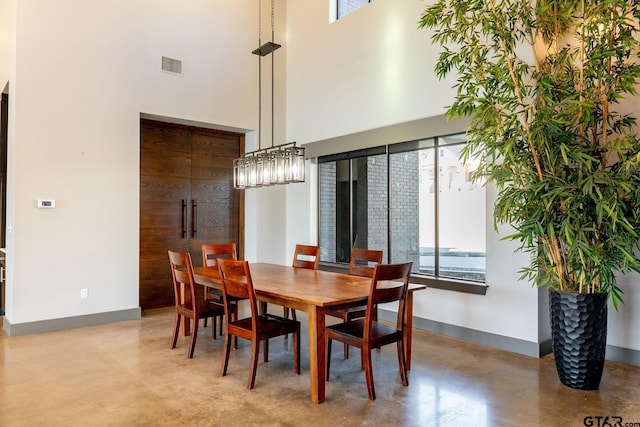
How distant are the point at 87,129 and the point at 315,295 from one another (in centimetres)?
367

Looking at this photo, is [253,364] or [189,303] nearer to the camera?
[253,364]

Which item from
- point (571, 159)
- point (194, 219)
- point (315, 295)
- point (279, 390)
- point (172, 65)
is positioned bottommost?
point (279, 390)

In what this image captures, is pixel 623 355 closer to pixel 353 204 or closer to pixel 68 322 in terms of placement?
pixel 353 204

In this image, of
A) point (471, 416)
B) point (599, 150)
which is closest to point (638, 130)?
point (599, 150)

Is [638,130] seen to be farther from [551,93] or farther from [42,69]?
[42,69]

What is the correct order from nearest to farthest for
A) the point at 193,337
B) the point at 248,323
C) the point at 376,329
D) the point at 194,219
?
1. the point at 376,329
2. the point at 248,323
3. the point at 193,337
4. the point at 194,219

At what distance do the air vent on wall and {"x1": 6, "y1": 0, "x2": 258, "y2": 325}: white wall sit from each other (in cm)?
7

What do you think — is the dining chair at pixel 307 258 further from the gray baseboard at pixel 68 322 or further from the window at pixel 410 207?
the gray baseboard at pixel 68 322

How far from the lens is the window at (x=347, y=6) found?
569 centimetres

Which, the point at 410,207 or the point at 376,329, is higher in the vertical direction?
the point at 410,207

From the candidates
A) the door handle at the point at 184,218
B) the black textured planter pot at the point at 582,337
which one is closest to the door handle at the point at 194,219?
the door handle at the point at 184,218

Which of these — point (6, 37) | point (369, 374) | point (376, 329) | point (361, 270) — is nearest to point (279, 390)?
point (369, 374)

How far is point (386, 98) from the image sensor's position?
503 cm

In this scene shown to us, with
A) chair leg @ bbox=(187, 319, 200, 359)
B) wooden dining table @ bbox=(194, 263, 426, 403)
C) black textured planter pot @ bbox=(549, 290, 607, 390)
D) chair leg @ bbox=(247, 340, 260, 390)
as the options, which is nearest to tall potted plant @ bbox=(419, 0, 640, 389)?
black textured planter pot @ bbox=(549, 290, 607, 390)
